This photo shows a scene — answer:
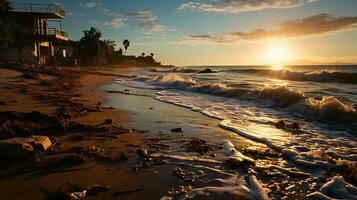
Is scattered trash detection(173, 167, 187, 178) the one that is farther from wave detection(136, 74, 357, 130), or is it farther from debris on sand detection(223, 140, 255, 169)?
wave detection(136, 74, 357, 130)

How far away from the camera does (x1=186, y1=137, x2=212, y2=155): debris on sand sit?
244 inches

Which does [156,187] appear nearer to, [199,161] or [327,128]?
[199,161]

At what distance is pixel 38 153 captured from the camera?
200 inches

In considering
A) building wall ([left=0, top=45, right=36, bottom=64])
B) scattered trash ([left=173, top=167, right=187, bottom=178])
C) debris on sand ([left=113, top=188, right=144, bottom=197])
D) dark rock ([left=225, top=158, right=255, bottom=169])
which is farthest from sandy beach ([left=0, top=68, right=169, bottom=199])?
building wall ([left=0, top=45, right=36, bottom=64])

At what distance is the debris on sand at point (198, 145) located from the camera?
6200 mm

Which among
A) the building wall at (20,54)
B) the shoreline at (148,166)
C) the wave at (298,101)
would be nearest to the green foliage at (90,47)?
the building wall at (20,54)

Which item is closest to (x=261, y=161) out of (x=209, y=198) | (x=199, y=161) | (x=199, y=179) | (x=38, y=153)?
(x=199, y=161)

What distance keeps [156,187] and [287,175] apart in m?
2.21

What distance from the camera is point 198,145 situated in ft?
21.5

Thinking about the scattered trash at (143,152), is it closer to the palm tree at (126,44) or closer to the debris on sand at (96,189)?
the debris on sand at (96,189)

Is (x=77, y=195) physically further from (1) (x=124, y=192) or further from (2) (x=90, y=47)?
(2) (x=90, y=47)

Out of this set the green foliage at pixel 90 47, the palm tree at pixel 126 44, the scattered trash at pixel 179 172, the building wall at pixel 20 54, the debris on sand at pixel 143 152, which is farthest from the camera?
the palm tree at pixel 126 44

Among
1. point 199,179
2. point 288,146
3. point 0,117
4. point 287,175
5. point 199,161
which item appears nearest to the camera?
point 199,179

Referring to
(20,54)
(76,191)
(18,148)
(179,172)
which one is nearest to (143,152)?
(179,172)
